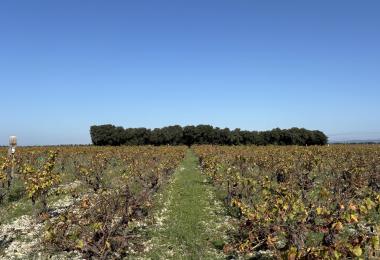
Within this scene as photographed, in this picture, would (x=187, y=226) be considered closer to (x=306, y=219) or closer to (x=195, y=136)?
(x=306, y=219)

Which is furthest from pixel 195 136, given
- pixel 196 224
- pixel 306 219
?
pixel 306 219

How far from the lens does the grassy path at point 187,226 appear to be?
30.3 ft

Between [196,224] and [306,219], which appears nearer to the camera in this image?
[306,219]

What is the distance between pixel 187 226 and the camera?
11484 mm

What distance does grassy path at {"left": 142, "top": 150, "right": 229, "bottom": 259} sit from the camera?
9.23 metres

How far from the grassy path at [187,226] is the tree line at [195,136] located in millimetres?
76693

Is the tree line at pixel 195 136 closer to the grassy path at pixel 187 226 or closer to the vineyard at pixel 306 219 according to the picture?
the vineyard at pixel 306 219

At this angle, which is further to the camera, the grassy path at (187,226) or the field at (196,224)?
the grassy path at (187,226)

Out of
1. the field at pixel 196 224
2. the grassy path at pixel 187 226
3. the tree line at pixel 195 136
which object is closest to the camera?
the field at pixel 196 224

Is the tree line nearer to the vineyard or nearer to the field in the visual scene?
the vineyard

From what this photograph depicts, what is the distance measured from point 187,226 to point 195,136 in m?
86.7

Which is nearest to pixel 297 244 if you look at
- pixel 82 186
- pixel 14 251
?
pixel 14 251

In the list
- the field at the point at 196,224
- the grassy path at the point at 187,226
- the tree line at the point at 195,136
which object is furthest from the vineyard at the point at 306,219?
the tree line at the point at 195,136

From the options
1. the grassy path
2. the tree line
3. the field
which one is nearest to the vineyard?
the field
